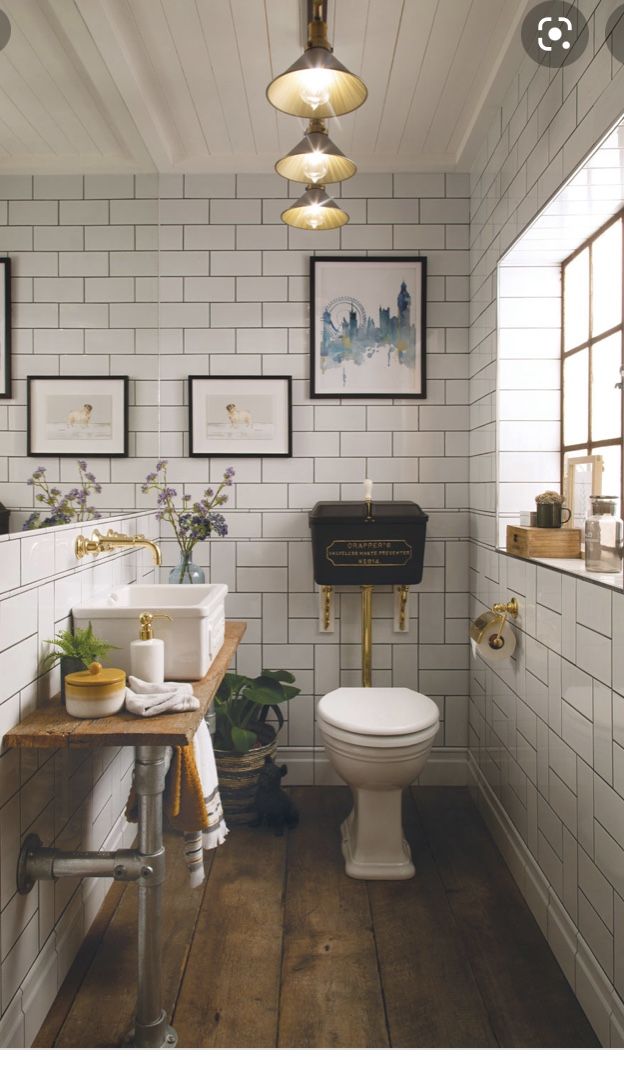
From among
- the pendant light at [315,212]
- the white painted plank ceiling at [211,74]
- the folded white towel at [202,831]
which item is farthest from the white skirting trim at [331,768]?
the white painted plank ceiling at [211,74]

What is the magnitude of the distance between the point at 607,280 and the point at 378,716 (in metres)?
1.67

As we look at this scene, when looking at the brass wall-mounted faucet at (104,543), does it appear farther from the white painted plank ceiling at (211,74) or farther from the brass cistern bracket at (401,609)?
the brass cistern bracket at (401,609)

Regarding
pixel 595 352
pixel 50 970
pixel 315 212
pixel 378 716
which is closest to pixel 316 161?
pixel 315 212

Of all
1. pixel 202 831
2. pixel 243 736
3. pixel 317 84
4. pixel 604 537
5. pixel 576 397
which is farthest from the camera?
pixel 243 736

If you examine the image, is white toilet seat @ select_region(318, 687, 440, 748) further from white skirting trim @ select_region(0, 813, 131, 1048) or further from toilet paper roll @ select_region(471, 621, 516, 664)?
white skirting trim @ select_region(0, 813, 131, 1048)

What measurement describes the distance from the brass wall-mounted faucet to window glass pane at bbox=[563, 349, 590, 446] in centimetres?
157

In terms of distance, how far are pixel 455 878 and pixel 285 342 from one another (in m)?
2.33

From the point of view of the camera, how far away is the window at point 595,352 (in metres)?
2.29

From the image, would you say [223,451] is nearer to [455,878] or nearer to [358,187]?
[358,187]

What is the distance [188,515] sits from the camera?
10.2ft

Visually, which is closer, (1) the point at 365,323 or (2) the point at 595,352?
(2) the point at 595,352

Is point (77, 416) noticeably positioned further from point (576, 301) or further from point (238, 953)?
point (576, 301)
